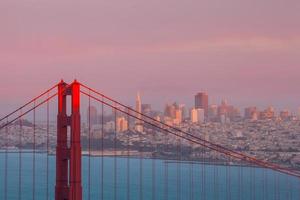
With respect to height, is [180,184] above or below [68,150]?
below

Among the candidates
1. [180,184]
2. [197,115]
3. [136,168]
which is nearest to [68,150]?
[180,184]

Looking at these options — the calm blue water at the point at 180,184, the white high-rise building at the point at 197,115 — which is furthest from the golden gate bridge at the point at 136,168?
the white high-rise building at the point at 197,115

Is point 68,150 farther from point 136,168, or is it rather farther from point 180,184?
point 136,168

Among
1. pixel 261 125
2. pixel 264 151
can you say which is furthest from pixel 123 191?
pixel 261 125

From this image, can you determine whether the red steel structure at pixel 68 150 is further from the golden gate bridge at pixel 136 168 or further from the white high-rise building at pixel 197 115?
the white high-rise building at pixel 197 115

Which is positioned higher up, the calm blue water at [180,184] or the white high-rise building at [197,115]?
the white high-rise building at [197,115]

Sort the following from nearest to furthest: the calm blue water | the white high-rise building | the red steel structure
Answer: the red steel structure → the calm blue water → the white high-rise building

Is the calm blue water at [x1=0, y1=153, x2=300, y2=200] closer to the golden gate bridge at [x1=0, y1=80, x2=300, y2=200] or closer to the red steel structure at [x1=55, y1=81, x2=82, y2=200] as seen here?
the golden gate bridge at [x1=0, y1=80, x2=300, y2=200]

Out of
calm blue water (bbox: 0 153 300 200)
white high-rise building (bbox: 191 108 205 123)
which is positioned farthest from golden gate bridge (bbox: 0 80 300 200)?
white high-rise building (bbox: 191 108 205 123)
